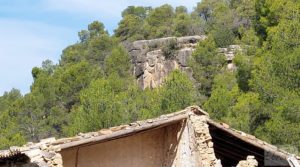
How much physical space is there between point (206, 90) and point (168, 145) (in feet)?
86.4

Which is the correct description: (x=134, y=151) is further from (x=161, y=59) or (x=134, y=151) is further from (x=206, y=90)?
(x=161, y=59)

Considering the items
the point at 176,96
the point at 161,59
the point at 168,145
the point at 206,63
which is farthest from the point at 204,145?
the point at 161,59

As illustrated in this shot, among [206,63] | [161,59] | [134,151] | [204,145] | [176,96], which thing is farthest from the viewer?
[161,59]

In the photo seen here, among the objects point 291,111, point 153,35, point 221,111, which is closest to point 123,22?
point 153,35

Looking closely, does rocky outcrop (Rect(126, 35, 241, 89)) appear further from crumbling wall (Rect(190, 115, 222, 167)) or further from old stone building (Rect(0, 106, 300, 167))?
crumbling wall (Rect(190, 115, 222, 167))

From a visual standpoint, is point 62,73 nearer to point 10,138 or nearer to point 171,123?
point 10,138

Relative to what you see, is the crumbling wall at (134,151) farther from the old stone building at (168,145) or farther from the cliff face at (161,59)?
the cliff face at (161,59)

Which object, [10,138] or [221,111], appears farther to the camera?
[10,138]

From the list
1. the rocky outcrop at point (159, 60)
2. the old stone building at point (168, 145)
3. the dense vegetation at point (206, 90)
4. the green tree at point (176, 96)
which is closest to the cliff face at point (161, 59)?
the rocky outcrop at point (159, 60)

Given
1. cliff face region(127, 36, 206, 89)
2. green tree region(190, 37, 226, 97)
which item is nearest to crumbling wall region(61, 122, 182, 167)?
green tree region(190, 37, 226, 97)

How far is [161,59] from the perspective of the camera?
200 feet

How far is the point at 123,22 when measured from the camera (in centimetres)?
7994

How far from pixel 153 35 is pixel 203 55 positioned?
1146 inches

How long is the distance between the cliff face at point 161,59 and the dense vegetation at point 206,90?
73 centimetres
